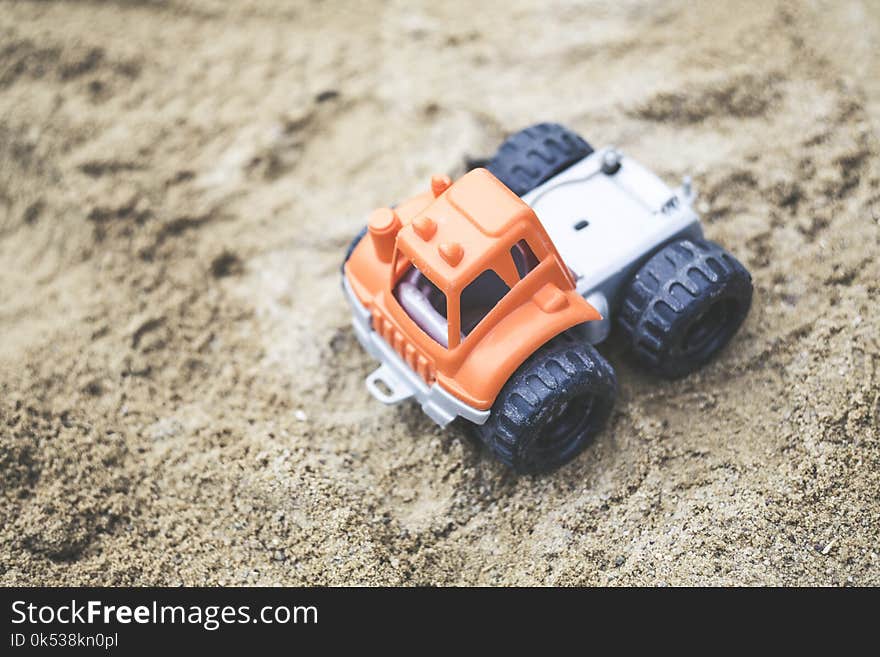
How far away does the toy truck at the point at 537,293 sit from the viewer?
2.82 m

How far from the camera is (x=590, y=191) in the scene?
3.29 metres

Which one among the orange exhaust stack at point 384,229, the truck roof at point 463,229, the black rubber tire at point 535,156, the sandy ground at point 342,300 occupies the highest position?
the truck roof at point 463,229

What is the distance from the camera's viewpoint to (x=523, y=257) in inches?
114

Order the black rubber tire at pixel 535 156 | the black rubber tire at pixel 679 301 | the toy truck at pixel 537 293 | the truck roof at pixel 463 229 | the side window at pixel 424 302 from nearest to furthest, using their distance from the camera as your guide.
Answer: the truck roof at pixel 463 229 → the toy truck at pixel 537 293 → the side window at pixel 424 302 → the black rubber tire at pixel 679 301 → the black rubber tire at pixel 535 156

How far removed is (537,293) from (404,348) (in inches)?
21.2

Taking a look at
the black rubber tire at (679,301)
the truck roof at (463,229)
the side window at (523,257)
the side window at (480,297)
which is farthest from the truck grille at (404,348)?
the black rubber tire at (679,301)

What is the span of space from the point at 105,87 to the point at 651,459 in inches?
140

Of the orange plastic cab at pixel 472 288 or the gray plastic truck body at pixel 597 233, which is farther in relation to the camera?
the gray plastic truck body at pixel 597 233

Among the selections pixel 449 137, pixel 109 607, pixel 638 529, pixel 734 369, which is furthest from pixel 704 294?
pixel 109 607

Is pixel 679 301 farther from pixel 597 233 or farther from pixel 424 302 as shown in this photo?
pixel 424 302

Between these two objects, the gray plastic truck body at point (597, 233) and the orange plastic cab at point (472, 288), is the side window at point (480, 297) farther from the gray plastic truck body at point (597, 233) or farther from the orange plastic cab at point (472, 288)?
the gray plastic truck body at point (597, 233)

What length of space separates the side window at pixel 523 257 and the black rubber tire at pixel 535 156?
0.60 m

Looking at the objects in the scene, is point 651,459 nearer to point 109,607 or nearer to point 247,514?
point 247,514

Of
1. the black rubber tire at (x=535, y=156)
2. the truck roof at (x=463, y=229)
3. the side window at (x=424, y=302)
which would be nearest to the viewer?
the truck roof at (x=463, y=229)
